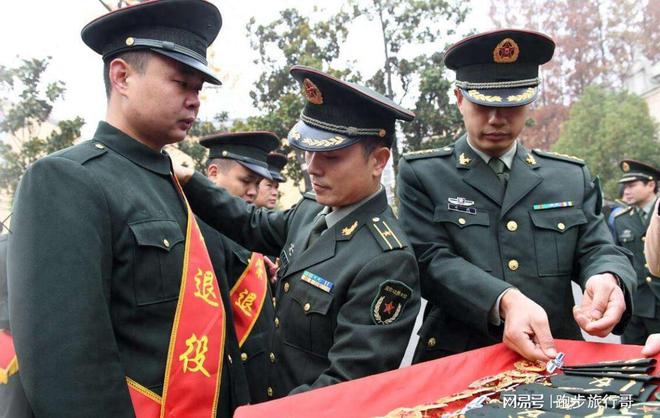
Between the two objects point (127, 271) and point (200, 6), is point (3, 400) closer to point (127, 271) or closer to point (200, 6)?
point (127, 271)

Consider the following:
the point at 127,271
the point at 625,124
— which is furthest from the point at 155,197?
the point at 625,124

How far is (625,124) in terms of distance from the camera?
2064 centimetres

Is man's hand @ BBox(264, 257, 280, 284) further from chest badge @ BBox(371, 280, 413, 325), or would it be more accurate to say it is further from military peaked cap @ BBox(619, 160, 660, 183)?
military peaked cap @ BBox(619, 160, 660, 183)

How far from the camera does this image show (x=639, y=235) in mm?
6344

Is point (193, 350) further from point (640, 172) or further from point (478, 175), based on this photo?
point (640, 172)

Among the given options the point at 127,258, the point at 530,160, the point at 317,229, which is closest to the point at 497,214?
the point at 530,160

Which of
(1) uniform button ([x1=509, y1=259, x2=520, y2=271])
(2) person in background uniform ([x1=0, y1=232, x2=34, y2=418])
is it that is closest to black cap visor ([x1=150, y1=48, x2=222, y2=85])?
(2) person in background uniform ([x1=0, y1=232, x2=34, y2=418])

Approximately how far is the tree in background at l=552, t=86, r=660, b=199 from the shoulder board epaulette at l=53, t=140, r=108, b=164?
69.8 ft

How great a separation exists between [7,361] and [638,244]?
20.3 feet

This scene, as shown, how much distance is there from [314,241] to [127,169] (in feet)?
2.35

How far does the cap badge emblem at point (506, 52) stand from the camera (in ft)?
7.57

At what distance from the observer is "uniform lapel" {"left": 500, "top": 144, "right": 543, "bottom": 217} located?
2.34 m

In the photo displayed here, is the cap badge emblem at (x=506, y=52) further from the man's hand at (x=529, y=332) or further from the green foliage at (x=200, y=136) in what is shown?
the green foliage at (x=200, y=136)

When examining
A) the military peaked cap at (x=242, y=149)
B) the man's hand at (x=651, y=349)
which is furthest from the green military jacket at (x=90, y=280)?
the military peaked cap at (x=242, y=149)
